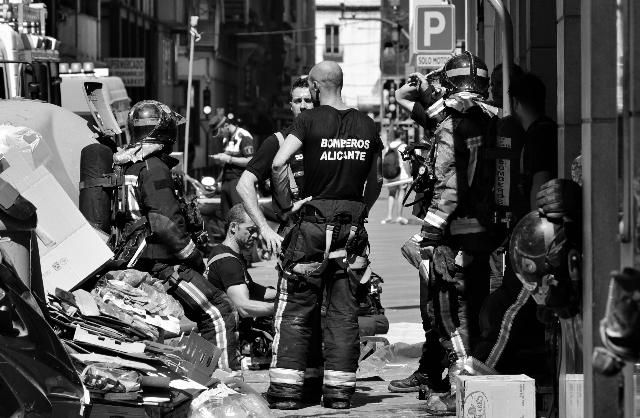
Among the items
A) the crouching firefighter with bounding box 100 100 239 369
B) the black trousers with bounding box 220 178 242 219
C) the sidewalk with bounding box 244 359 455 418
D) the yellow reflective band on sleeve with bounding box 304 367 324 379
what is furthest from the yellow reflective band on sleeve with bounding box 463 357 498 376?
the black trousers with bounding box 220 178 242 219

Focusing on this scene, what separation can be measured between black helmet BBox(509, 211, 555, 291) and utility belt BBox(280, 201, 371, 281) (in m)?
2.47

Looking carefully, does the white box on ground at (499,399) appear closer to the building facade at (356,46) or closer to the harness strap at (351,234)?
the harness strap at (351,234)

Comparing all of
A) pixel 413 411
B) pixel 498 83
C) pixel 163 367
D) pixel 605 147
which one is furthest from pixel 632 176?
pixel 498 83

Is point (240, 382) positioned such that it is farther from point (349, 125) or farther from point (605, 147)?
point (605, 147)

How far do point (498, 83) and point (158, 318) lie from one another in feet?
11.0

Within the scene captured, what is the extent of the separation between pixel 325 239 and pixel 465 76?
1.23 m

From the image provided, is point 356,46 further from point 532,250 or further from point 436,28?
point 532,250

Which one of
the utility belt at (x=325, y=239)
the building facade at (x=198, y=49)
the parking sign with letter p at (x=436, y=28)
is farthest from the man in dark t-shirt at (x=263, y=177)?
the building facade at (x=198, y=49)

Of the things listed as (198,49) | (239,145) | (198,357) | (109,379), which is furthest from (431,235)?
(198,49)

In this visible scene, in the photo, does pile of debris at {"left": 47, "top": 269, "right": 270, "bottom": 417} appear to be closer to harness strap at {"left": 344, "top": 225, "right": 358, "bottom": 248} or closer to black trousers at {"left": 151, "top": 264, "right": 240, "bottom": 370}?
black trousers at {"left": 151, "top": 264, "right": 240, "bottom": 370}

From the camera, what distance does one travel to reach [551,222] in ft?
21.9

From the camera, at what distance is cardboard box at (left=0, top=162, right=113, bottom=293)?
898cm

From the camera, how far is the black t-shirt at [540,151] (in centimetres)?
843

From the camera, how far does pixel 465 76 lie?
30.1ft
